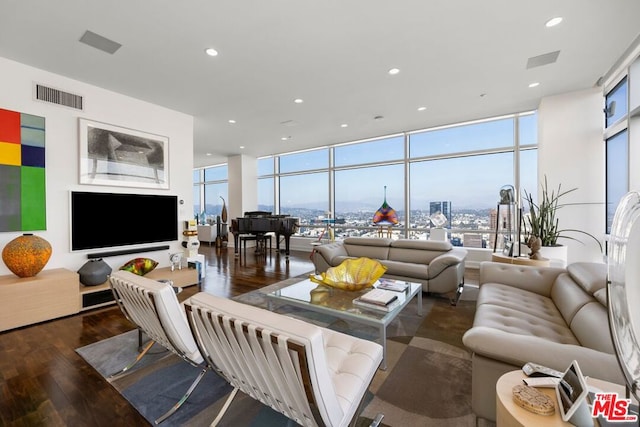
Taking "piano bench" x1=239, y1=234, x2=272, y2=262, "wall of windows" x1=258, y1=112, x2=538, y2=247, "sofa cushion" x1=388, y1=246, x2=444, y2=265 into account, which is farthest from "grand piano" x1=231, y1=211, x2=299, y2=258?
"sofa cushion" x1=388, y1=246, x2=444, y2=265

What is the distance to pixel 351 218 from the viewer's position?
7969mm

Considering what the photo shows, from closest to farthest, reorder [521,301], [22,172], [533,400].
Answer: [533,400], [521,301], [22,172]

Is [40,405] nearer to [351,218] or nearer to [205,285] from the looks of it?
[205,285]

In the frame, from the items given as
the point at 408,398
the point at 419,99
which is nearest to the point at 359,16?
the point at 419,99

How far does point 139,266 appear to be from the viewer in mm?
3922

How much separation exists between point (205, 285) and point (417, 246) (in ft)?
11.9

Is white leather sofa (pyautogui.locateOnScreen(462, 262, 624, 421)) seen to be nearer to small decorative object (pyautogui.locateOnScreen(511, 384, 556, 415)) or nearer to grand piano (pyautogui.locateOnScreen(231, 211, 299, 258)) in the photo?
small decorative object (pyautogui.locateOnScreen(511, 384, 556, 415))

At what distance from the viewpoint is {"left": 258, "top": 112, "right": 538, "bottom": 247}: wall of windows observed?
18.8 ft

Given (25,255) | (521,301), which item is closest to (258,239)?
(25,255)

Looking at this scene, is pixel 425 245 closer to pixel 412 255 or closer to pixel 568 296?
pixel 412 255

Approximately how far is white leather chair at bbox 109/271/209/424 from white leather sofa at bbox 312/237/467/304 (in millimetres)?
2892

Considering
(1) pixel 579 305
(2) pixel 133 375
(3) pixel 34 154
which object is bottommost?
(2) pixel 133 375

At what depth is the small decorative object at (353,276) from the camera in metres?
2.86

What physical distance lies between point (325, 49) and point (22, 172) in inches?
156
